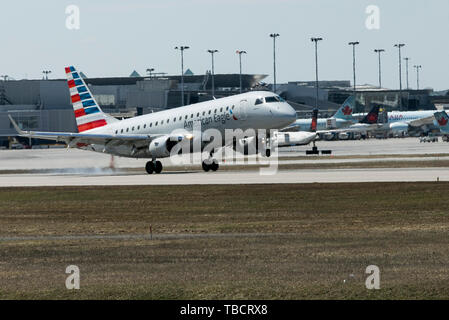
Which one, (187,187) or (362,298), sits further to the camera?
(187,187)

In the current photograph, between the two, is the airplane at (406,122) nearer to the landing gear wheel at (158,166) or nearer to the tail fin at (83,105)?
the tail fin at (83,105)

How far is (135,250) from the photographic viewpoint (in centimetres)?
2548

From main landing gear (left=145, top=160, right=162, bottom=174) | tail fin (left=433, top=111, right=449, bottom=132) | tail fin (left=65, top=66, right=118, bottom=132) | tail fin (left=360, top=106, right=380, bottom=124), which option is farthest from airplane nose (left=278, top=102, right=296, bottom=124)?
tail fin (left=360, top=106, right=380, bottom=124)

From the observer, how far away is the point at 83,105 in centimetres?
6875

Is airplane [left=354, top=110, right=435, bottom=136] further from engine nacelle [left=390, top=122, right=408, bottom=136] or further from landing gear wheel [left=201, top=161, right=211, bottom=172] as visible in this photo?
landing gear wheel [left=201, top=161, right=211, bottom=172]

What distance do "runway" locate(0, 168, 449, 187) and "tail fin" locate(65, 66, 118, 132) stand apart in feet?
17.3

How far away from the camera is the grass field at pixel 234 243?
18812 millimetres

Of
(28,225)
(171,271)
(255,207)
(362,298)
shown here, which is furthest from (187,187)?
(362,298)

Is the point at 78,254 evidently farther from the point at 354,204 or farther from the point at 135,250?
the point at 354,204

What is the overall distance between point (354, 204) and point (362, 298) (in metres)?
20.6

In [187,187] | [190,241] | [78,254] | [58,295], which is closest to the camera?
[58,295]

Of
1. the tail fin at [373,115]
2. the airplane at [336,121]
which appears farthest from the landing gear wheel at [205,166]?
the tail fin at [373,115]

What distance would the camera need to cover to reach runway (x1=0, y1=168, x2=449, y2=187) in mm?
52156
